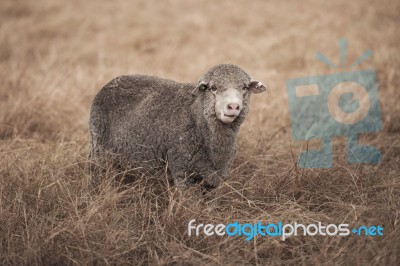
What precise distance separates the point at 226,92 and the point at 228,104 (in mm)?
105

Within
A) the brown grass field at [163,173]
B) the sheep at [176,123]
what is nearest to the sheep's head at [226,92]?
the sheep at [176,123]

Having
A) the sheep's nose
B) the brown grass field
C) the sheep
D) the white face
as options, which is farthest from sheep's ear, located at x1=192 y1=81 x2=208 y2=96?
the brown grass field

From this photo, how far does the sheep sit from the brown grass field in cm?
20

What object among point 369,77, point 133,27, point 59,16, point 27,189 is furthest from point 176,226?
point 59,16

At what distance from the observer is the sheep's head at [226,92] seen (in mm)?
2770

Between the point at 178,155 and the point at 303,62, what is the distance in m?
4.65

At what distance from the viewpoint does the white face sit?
2744 mm

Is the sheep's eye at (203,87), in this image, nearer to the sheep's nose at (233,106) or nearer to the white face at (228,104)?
the white face at (228,104)

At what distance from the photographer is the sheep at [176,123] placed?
2.91 metres

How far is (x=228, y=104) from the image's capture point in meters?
2.74

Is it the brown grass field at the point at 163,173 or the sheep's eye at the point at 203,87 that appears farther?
the sheep's eye at the point at 203,87

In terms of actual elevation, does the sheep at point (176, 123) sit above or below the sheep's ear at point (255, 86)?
below

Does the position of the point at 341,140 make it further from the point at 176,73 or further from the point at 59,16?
the point at 59,16

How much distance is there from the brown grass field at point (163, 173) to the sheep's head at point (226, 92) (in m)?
0.61
